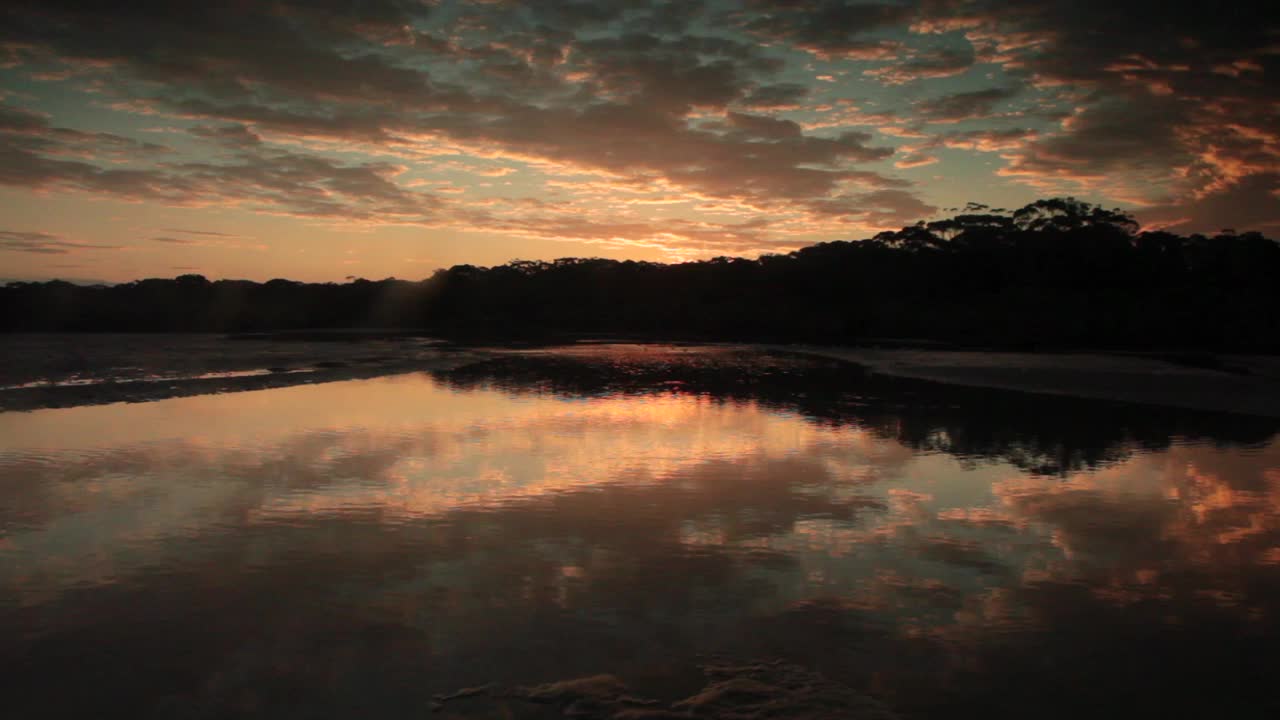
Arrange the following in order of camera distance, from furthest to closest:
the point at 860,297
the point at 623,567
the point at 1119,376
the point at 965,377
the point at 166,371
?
1. the point at 860,297
2. the point at 965,377
3. the point at 1119,376
4. the point at 166,371
5. the point at 623,567

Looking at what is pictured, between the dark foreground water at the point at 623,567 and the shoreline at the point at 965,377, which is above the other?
the shoreline at the point at 965,377

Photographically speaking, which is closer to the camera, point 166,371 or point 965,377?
point 166,371

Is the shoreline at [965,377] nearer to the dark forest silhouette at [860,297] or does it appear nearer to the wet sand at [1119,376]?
the wet sand at [1119,376]

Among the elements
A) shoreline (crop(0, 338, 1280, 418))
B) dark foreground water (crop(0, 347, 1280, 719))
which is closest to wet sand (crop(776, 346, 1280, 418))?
shoreline (crop(0, 338, 1280, 418))

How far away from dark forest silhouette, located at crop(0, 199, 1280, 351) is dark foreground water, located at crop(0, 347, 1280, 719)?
224 feet

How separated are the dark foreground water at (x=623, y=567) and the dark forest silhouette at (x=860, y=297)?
68.3 metres

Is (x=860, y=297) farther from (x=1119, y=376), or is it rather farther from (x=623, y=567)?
(x=623, y=567)

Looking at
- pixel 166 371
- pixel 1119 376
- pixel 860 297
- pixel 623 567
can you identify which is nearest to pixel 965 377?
pixel 1119 376

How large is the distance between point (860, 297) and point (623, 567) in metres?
118

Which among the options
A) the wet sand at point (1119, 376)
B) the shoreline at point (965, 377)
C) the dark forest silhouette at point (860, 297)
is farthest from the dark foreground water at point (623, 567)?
the dark forest silhouette at point (860, 297)

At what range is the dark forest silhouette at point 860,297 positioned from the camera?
8744 cm

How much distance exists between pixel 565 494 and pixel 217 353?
4919 cm

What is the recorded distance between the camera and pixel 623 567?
371 inches

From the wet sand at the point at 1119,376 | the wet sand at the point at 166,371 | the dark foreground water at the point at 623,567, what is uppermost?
the wet sand at the point at 166,371
